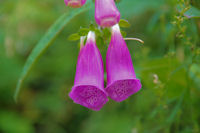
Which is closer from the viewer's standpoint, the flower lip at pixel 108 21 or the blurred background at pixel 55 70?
the flower lip at pixel 108 21

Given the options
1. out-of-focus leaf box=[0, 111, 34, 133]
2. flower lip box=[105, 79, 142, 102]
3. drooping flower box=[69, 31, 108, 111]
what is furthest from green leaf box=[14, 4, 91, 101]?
out-of-focus leaf box=[0, 111, 34, 133]

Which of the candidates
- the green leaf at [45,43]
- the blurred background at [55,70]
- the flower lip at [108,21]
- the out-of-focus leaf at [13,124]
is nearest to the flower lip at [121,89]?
the flower lip at [108,21]

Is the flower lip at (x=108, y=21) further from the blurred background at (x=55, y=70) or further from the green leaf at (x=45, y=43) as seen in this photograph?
the blurred background at (x=55, y=70)

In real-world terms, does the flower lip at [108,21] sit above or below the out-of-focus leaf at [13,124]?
above

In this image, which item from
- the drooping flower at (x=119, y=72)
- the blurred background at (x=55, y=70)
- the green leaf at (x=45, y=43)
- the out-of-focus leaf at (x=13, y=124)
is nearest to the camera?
the drooping flower at (x=119, y=72)

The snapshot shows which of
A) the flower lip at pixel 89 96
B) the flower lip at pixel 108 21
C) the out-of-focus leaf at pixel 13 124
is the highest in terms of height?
the flower lip at pixel 108 21

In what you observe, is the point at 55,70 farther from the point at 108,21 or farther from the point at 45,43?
the point at 108,21

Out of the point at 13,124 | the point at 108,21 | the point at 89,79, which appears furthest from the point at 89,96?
the point at 13,124

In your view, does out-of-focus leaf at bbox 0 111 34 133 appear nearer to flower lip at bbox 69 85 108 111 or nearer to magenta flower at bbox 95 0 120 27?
flower lip at bbox 69 85 108 111

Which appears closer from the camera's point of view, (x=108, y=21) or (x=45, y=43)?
(x=108, y=21)
